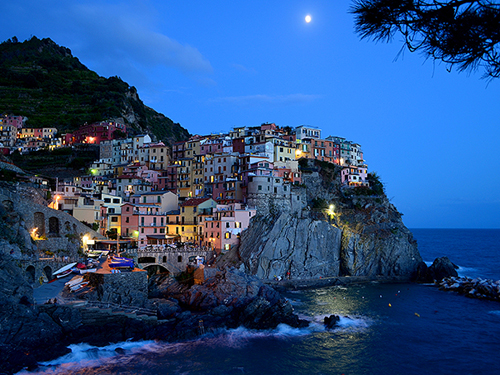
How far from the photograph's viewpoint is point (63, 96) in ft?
424

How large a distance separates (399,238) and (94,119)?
→ 279ft

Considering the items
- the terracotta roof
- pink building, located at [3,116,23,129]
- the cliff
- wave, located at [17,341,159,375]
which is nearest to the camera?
wave, located at [17,341,159,375]

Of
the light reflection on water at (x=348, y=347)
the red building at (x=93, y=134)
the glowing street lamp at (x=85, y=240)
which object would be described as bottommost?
the light reflection on water at (x=348, y=347)

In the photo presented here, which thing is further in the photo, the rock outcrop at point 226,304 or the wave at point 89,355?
the rock outcrop at point 226,304

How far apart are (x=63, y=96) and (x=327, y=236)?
111294 mm

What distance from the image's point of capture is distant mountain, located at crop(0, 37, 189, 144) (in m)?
110

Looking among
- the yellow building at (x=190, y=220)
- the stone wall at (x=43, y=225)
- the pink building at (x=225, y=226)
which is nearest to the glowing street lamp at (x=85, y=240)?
the stone wall at (x=43, y=225)

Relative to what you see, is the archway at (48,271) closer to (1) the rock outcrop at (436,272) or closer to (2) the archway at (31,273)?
(2) the archway at (31,273)

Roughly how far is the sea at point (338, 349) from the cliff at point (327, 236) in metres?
11.0

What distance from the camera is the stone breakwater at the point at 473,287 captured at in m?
47.0

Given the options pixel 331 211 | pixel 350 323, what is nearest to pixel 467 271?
pixel 331 211

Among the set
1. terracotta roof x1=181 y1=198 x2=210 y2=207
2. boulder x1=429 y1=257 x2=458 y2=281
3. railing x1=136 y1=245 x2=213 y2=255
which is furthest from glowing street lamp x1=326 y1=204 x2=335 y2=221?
railing x1=136 y1=245 x2=213 y2=255

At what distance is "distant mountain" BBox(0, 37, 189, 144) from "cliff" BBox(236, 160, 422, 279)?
194ft

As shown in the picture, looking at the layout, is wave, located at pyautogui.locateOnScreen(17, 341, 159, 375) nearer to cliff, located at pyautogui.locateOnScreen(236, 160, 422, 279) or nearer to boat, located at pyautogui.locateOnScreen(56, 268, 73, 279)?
boat, located at pyautogui.locateOnScreen(56, 268, 73, 279)
